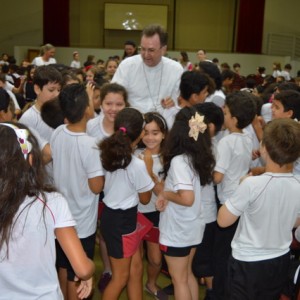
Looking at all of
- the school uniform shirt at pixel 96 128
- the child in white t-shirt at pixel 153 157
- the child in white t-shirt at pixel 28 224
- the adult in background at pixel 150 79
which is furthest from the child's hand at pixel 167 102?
the child in white t-shirt at pixel 28 224

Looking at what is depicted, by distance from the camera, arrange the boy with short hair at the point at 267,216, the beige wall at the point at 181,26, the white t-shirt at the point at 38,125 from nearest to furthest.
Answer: the boy with short hair at the point at 267,216
the white t-shirt at the point at 38,125
the beige wall at the point at 181,26

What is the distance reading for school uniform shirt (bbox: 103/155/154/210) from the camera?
2.40m

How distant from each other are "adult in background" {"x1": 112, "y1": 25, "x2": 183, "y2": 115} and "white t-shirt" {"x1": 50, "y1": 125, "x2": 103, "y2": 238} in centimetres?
120

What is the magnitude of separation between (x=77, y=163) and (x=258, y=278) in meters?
1.12

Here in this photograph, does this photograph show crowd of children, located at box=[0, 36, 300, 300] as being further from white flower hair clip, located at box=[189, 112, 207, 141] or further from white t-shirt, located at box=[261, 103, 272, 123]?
white t-shirt, located at box=[261, 103, 272, 123]

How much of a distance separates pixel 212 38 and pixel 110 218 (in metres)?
15.7

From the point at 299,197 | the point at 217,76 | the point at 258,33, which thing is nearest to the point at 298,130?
the point at 299,197

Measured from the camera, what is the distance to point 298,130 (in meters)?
2.07

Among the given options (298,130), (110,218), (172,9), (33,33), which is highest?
(172,9)

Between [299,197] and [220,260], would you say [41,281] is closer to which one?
[299,197]

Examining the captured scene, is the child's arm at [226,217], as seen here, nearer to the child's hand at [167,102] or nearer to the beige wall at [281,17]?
the child's hand at [167,102]

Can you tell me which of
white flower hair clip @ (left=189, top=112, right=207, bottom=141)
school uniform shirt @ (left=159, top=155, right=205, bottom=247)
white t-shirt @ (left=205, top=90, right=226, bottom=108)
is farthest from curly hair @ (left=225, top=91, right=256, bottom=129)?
white t-shirt @ (left=205, top=90, right=226, bottom=108)

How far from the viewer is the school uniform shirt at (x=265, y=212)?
2.05 m

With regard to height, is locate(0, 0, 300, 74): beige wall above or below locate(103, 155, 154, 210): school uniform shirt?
above
